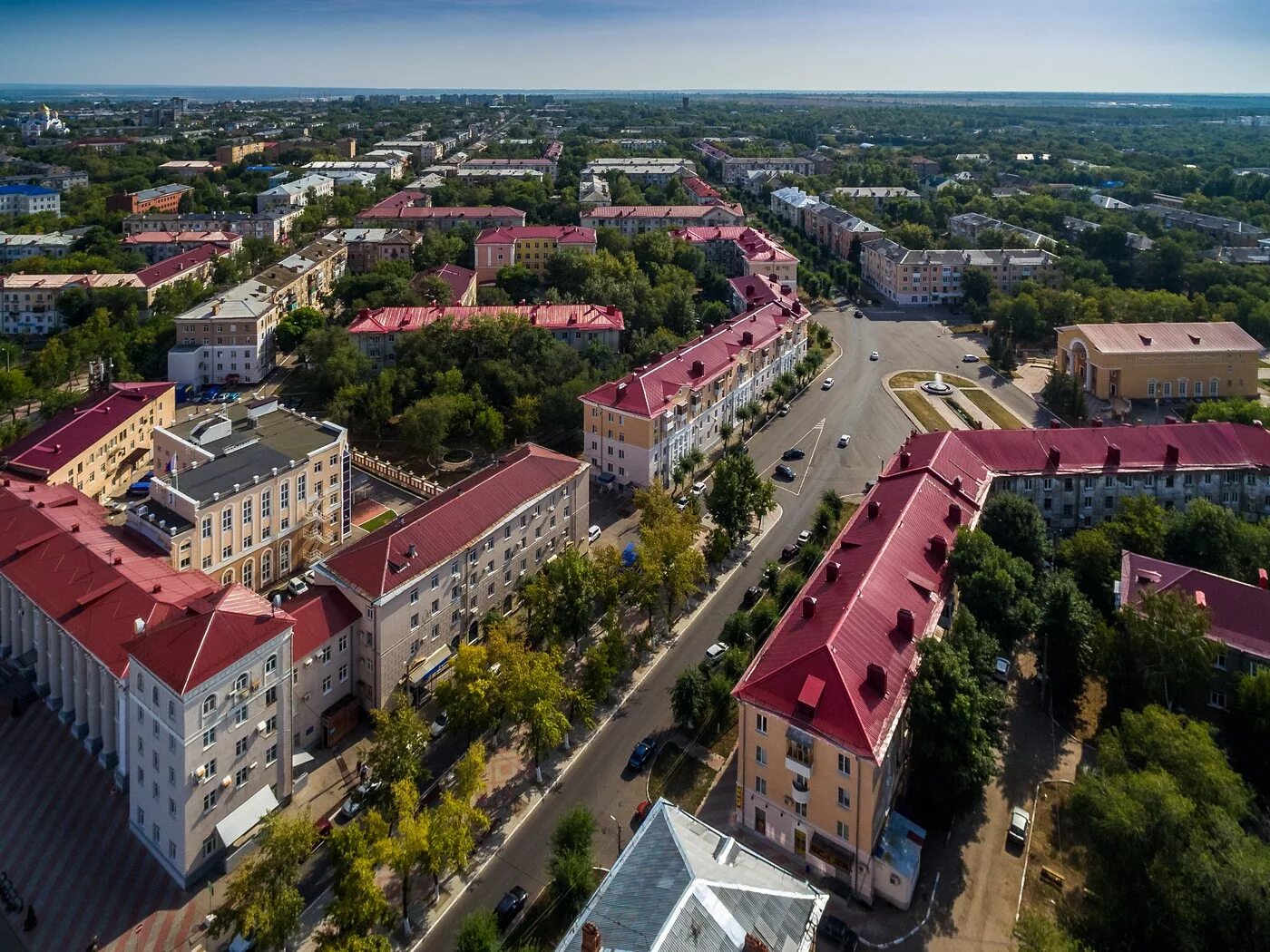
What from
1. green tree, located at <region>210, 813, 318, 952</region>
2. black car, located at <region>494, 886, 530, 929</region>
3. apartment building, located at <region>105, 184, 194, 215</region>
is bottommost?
black car, located at <region>494, 886, 530, 929</region>

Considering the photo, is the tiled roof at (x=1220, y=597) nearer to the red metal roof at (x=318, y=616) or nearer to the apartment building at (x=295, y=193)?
the red metal roof at (x=318, y=616)

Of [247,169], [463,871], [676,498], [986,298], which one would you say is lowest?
[463,871]

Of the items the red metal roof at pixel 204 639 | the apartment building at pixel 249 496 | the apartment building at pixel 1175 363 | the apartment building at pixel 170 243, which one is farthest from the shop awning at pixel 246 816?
the apartment building at pixel 170 243

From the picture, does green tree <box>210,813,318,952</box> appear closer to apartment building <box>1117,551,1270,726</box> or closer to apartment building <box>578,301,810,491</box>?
apartment building <box>1117,551,1270,726</box>

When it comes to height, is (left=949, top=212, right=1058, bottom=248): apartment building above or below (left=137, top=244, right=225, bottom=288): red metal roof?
above

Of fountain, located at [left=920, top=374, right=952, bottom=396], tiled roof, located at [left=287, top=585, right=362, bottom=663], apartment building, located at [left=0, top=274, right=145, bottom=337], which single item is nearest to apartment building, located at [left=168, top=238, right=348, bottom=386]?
apartment building, located at [left=0, top=274, right=145, bottom=337]

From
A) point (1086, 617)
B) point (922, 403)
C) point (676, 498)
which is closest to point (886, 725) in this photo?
point (1086, 617)

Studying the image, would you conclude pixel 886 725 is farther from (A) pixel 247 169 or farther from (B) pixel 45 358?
(A) pixel 247 169
